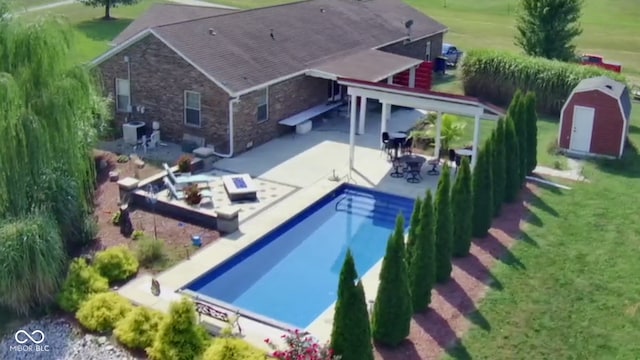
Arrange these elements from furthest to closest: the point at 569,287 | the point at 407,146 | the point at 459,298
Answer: the point at 407,146 → the point at 569,287 → the point at 459,298

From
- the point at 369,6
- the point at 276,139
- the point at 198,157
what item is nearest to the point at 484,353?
the point at 198,157

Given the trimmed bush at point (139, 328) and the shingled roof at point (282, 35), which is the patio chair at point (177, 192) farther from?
the trimmed bush at point (139, 328)

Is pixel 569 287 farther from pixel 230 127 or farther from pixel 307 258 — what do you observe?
pixel 230 127

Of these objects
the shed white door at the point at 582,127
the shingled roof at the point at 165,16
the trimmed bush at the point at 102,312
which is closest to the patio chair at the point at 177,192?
the trimmed bush at the point at 102,312

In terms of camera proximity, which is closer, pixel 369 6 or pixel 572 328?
pixel 572 328

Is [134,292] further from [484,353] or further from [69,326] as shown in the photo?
[484,353]
